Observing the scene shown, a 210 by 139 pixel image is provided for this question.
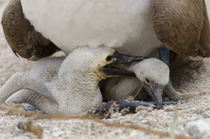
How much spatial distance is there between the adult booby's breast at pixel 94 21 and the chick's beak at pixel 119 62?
7cm

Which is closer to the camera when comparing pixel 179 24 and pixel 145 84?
pixel 179 24

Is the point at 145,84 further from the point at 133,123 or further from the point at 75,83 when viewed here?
the point at 133,123

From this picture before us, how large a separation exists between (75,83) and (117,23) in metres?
0.42

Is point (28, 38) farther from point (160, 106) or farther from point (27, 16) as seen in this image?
point (160, 106)

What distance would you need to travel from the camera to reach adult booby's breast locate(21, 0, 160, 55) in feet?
6.86

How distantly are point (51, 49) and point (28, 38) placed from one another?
262 mm

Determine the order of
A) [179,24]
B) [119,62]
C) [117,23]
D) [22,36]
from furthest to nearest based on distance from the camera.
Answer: [22,36], [119,62], [117,23], [179,24]

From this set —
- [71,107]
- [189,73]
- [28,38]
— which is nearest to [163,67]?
[71,107]

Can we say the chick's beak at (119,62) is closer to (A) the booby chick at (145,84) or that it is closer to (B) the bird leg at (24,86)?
(A) the booby chick at (145,84)

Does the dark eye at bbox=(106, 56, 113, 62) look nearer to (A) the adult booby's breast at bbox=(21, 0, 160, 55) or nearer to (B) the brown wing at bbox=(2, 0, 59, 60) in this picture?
(A) the adult booby's breast at bbox=(21, 0, 160, 55)

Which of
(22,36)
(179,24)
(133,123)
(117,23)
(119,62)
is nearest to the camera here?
(133,123)

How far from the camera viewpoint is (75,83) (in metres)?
2.16

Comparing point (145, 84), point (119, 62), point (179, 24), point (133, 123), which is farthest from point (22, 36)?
point (133, 123)

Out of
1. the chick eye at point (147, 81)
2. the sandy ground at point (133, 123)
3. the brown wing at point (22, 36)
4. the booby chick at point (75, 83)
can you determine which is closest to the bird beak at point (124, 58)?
the booby chick at point (75, 83)
